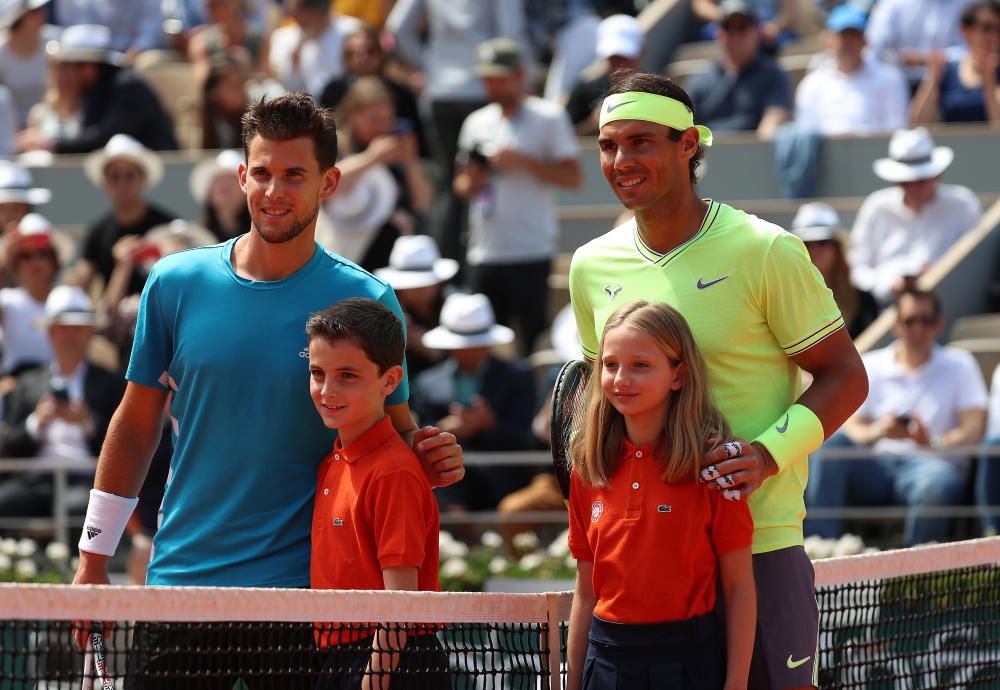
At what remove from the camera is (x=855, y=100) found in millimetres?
12727

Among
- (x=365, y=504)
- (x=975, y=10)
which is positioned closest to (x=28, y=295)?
(x=975, y=10)

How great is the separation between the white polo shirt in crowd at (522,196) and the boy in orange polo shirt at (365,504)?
717 cm

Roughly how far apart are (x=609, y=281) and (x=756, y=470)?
676 millimetres

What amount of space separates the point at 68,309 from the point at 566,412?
6897mm

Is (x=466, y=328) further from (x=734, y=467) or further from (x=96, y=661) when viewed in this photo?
(x=734, y=467)

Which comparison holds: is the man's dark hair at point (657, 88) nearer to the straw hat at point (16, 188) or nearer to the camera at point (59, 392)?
the camera at point (59, 392)

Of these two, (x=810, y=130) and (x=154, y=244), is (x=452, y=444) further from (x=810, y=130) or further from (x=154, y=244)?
(x=810, y=130)

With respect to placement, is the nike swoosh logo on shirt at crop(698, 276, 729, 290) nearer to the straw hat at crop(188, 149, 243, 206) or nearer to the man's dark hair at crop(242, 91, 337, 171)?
the man's dark hair at crop(242, 91, 337, 171)

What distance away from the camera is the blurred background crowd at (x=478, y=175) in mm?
9852

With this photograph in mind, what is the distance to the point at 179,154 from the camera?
13.9 meters

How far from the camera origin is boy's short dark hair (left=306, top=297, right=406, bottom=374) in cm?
436

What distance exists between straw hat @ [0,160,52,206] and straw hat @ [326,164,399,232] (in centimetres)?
249

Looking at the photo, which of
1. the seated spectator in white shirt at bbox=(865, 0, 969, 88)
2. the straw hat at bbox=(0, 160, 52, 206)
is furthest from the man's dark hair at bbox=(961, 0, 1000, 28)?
the straw hat at bbox=(0, 160, 52, 206)

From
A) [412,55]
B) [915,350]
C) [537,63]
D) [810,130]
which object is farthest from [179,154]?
[915,350]
